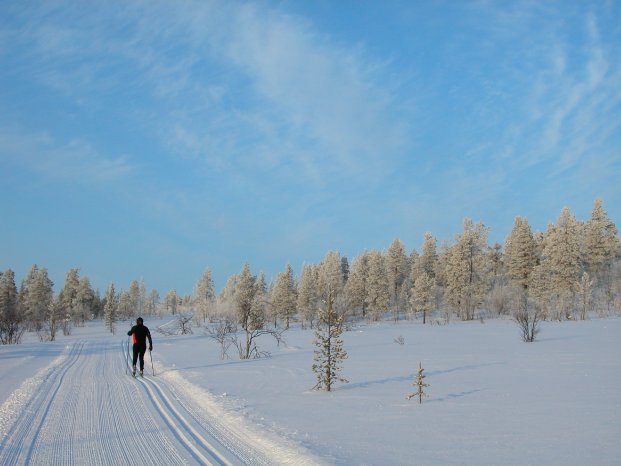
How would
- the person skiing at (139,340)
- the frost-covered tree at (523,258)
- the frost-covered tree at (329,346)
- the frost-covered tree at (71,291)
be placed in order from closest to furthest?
the frost-covered tree at (329,346), the person skiing at (139,340), the frost-covered tree at (523,258), the frost-covered tree at (71,291)

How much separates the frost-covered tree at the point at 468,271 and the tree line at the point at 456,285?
5.0 inches

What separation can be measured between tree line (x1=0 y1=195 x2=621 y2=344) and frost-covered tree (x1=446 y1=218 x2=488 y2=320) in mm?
128

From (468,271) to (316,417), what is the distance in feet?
182

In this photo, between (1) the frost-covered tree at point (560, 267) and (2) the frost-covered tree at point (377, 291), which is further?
(2) the frost-covered tree at point (377, 291)

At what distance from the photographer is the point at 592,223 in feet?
199

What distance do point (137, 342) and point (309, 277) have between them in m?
57.9

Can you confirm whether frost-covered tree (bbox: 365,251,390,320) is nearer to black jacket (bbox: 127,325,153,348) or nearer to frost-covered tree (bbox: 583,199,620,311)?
frost-covered tree (bbox: 583,199,620,311)

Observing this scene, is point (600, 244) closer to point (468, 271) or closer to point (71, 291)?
point (468, 271)

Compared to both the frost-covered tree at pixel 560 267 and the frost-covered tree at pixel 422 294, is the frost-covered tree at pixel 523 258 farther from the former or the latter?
the frost-covered tree at pixel 422 294

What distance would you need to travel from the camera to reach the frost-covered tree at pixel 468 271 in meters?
58.6

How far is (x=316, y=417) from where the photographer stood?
7992mm

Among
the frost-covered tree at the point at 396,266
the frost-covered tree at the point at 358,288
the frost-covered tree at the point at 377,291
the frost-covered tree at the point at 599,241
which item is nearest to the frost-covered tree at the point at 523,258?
the frost-covered tree at the point at 599,241

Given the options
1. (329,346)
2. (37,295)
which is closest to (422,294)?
(329,346)

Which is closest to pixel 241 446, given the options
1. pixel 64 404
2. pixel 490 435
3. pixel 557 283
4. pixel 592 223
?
pixel 490 435
